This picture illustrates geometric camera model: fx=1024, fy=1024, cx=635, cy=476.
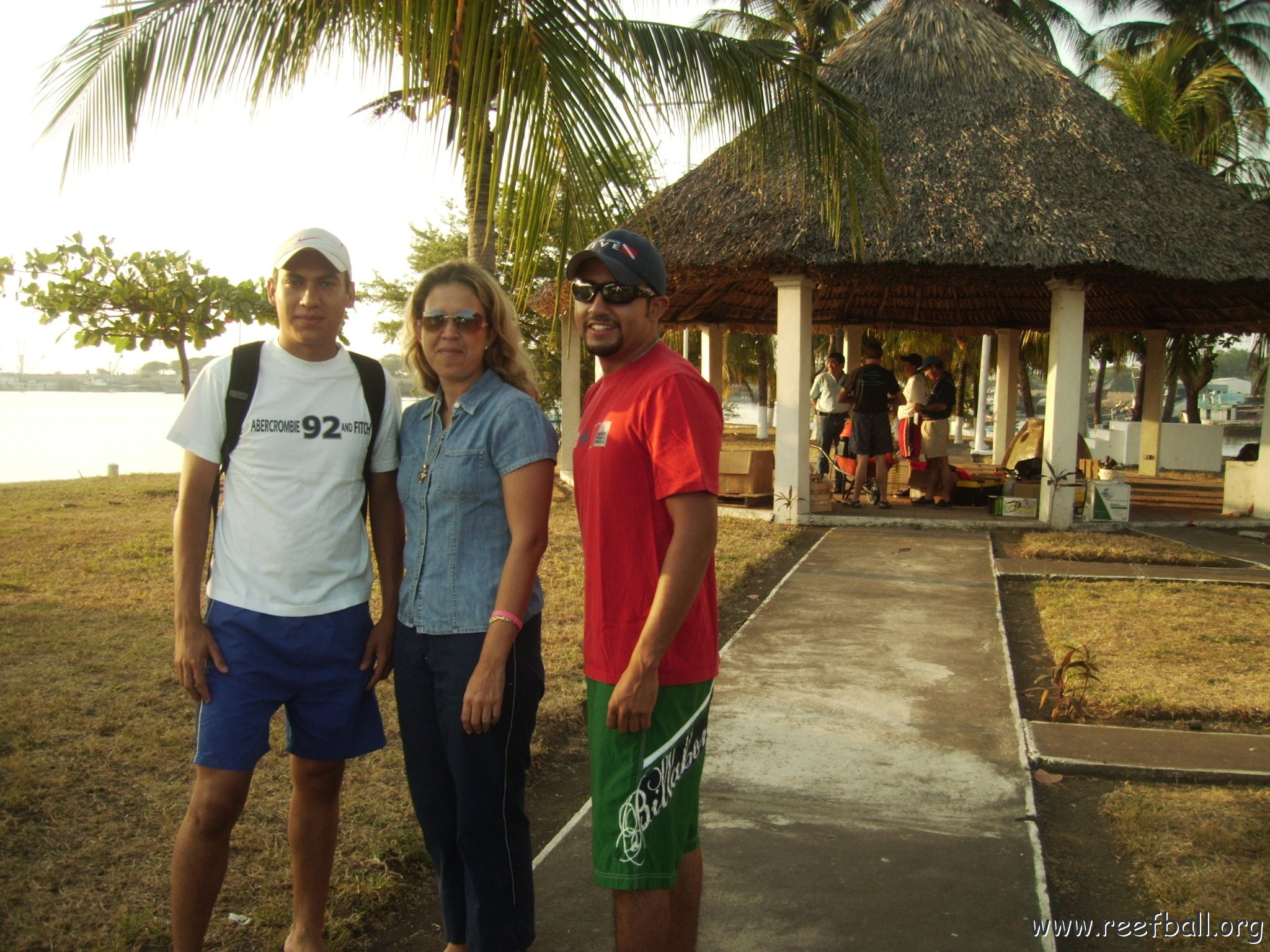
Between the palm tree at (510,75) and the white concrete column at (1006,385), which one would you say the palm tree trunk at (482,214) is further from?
the white concrete column at (1006,385)

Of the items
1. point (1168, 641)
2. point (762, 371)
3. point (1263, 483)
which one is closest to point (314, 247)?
point (1168, 641)

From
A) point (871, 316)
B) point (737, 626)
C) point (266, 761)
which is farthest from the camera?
point (871, 316)

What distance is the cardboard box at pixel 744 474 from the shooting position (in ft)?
38.7

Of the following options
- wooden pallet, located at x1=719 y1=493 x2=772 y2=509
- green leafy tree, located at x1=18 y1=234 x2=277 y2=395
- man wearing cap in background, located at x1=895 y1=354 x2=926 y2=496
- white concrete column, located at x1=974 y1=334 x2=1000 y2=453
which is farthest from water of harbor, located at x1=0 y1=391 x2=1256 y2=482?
white concrete column, located at x1=974 y1=334 x2=1000 y2=453

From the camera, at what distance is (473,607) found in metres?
2.48

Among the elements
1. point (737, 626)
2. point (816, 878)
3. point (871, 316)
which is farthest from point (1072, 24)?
point (816, 878)

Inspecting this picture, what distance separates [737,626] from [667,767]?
431 cm

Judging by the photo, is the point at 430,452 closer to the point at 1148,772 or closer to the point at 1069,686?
the point at 1148,772

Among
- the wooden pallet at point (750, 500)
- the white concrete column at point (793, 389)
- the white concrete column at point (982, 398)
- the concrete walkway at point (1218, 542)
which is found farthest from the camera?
the white concrete column at point (982, 398)

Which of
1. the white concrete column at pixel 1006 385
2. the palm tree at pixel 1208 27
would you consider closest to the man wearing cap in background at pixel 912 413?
the white concrete column at pixel 1006 385

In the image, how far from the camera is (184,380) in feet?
41.1

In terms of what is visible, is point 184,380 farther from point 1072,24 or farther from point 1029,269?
point 1072,24

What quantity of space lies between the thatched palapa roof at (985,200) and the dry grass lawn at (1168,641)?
3573 mm

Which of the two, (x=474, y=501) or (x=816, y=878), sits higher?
(x=474, y=501)
